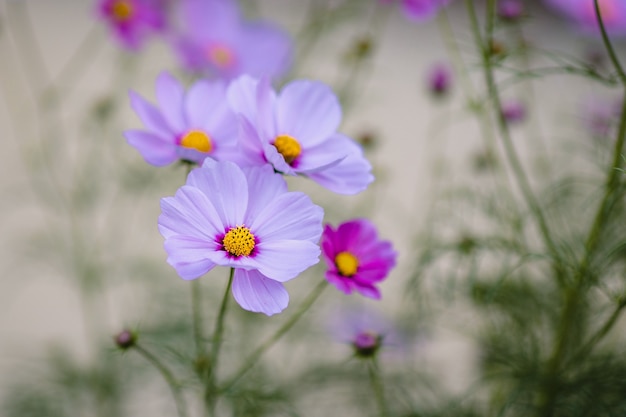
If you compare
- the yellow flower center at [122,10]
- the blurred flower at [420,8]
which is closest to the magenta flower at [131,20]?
the yellow flower center at [122,10]

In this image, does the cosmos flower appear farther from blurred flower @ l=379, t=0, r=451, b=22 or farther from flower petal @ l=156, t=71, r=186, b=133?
blurred flower @ l=379, t=0, r=451, b=22

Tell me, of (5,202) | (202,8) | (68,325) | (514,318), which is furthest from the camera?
(5,202)

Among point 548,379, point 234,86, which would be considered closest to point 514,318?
point 548,379

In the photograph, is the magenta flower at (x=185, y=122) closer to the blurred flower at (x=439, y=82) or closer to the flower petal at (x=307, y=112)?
the flower petal at (x=307, y=112)

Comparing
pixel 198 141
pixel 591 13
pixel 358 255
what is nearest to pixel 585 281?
pixel 358 255

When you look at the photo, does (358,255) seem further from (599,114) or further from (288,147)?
(599,114)

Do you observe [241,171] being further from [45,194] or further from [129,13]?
[45,194]
